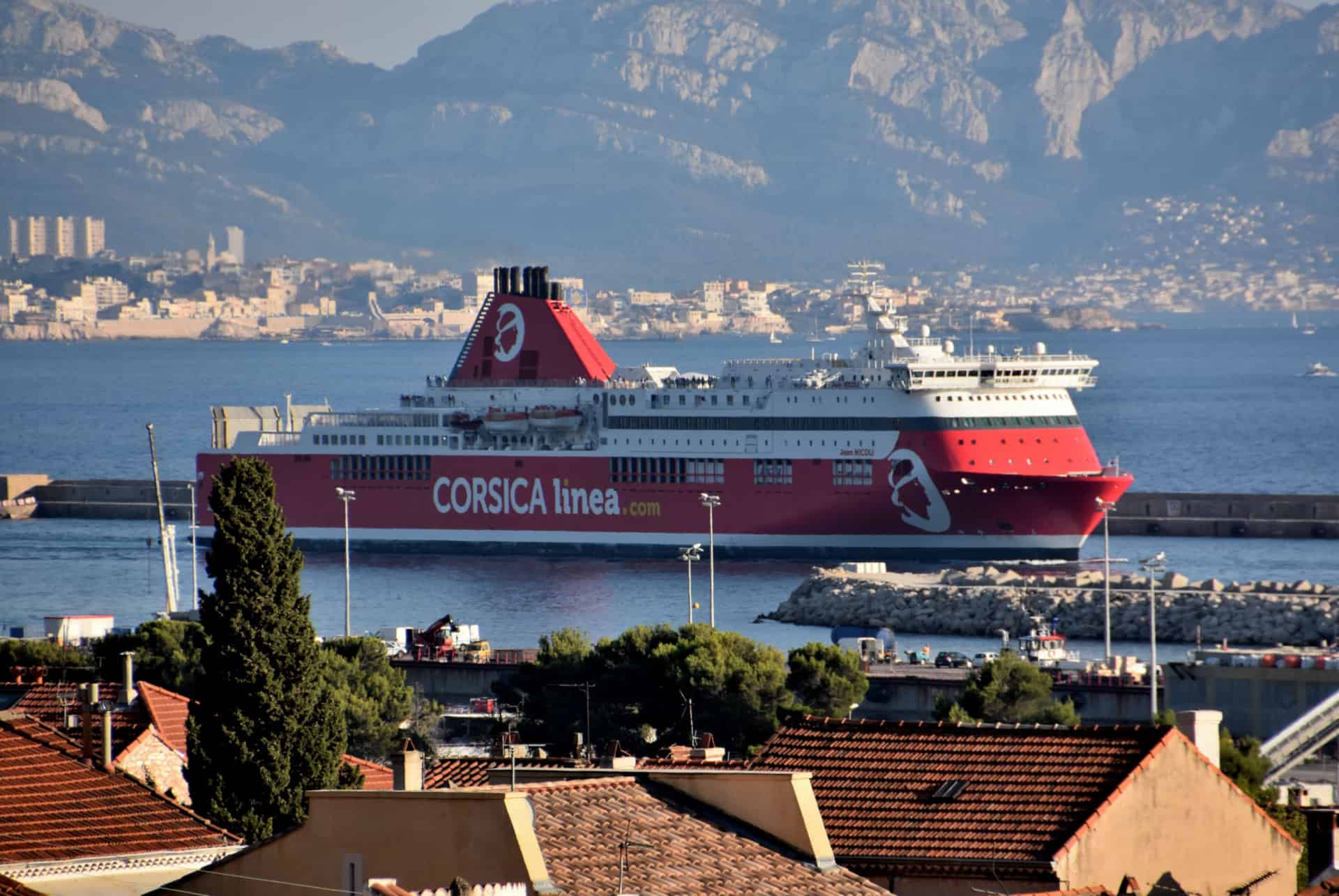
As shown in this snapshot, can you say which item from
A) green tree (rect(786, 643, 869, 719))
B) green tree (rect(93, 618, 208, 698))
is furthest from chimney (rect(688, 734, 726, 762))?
green tree (rect(786, 643, 869, 719))

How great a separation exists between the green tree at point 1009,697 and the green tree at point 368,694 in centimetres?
483

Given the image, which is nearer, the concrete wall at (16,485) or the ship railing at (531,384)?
the ship railing at (531,384)

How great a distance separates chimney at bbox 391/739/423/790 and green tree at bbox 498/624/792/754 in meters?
12.4

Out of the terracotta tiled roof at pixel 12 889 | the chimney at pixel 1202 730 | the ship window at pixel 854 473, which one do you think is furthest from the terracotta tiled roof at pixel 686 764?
the ship window at pixel 854 473

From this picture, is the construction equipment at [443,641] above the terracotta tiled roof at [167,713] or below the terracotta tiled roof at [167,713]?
below

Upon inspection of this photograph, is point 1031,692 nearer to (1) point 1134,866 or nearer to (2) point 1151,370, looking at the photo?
(1) point 1134,866

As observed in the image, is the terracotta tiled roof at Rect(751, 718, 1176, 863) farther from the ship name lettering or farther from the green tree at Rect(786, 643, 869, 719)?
the ship name lettering

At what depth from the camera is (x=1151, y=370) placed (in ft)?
536

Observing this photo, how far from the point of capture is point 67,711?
47.8ft

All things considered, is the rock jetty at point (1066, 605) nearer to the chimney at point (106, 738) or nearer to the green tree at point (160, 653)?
the green tree at point (160, 653)

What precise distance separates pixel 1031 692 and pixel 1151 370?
142782mm

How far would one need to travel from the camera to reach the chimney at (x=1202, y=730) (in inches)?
456

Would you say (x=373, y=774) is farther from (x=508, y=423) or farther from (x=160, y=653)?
(x=508, y=423)

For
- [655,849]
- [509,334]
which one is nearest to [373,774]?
[655,849]
